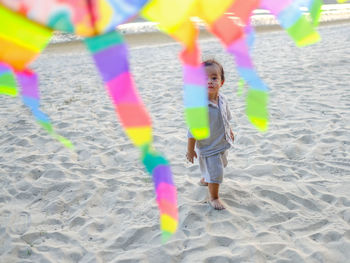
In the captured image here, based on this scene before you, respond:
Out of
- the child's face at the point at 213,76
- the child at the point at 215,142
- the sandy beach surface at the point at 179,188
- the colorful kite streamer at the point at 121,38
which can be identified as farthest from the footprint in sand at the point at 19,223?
the colorful kite streamer at the point at 121,38

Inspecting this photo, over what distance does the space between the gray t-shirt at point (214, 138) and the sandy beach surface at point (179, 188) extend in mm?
364

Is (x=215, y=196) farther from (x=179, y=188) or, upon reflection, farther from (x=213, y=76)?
(x=213, y=76)

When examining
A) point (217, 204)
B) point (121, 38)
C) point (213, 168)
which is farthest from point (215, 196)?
point (121, 38)

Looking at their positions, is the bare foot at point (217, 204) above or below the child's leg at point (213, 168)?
below

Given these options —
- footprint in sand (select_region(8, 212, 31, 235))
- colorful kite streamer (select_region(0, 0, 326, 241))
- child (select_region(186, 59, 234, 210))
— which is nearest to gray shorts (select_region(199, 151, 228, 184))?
child (select_region(186, 59, 234, 210))

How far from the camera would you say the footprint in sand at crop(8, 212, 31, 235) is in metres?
2.35

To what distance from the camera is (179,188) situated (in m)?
2.71

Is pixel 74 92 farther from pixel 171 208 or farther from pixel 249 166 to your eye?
pixel 171 208

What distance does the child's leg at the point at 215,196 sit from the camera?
240 centimetres

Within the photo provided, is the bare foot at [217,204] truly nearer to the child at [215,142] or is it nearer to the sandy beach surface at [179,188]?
the sandy beach surface at [179,188]

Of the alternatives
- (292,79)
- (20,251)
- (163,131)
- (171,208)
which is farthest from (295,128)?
(171,208)

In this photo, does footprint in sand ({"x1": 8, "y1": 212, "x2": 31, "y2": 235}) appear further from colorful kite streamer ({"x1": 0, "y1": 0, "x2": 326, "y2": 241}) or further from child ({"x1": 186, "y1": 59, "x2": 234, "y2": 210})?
colorful kite streamer ({"x1": 0, "y1": 0, "x2": 326, "y2": 241})

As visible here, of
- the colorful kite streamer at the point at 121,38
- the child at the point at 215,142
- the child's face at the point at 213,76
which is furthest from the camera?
the child at the point at 215,142

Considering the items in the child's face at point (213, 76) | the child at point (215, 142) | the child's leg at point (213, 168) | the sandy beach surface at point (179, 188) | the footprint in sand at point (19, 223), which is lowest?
the sandy beach surface at point (179, 188)
